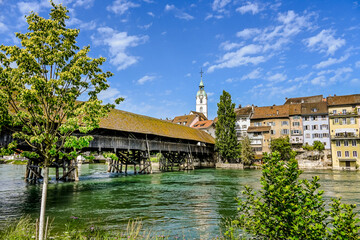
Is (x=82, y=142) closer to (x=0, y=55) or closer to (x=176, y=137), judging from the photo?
(x=0, y=55)

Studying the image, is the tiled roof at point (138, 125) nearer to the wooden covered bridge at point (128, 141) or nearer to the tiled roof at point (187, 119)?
the wooden covered bridge at point (128, 141)

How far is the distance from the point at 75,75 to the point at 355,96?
5214 cm

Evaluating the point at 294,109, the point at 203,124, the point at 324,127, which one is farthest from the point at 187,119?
the point at 324,127

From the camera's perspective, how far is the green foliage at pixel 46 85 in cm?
517

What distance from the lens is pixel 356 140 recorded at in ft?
134

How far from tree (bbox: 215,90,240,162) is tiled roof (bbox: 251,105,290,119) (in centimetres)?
807

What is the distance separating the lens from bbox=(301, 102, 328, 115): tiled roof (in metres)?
45.5

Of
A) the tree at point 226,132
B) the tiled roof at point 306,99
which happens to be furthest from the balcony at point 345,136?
the tree at point 226,132

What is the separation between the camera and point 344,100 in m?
44.4

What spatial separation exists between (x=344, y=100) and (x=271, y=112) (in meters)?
12.9

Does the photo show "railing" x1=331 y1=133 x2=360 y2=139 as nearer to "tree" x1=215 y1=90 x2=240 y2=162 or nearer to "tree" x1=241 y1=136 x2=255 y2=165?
"tree" x1=241 y1=136 x2=255 y2=165

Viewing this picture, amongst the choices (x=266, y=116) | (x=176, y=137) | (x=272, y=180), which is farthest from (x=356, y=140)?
Answer: (x=272, y=180)

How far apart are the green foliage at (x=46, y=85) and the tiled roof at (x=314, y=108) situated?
4836 cm

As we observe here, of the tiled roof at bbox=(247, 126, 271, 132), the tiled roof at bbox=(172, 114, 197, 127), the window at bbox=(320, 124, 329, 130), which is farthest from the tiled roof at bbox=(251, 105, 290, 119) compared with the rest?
the tiled roof at bbox=(172, 114, 197, 127)
